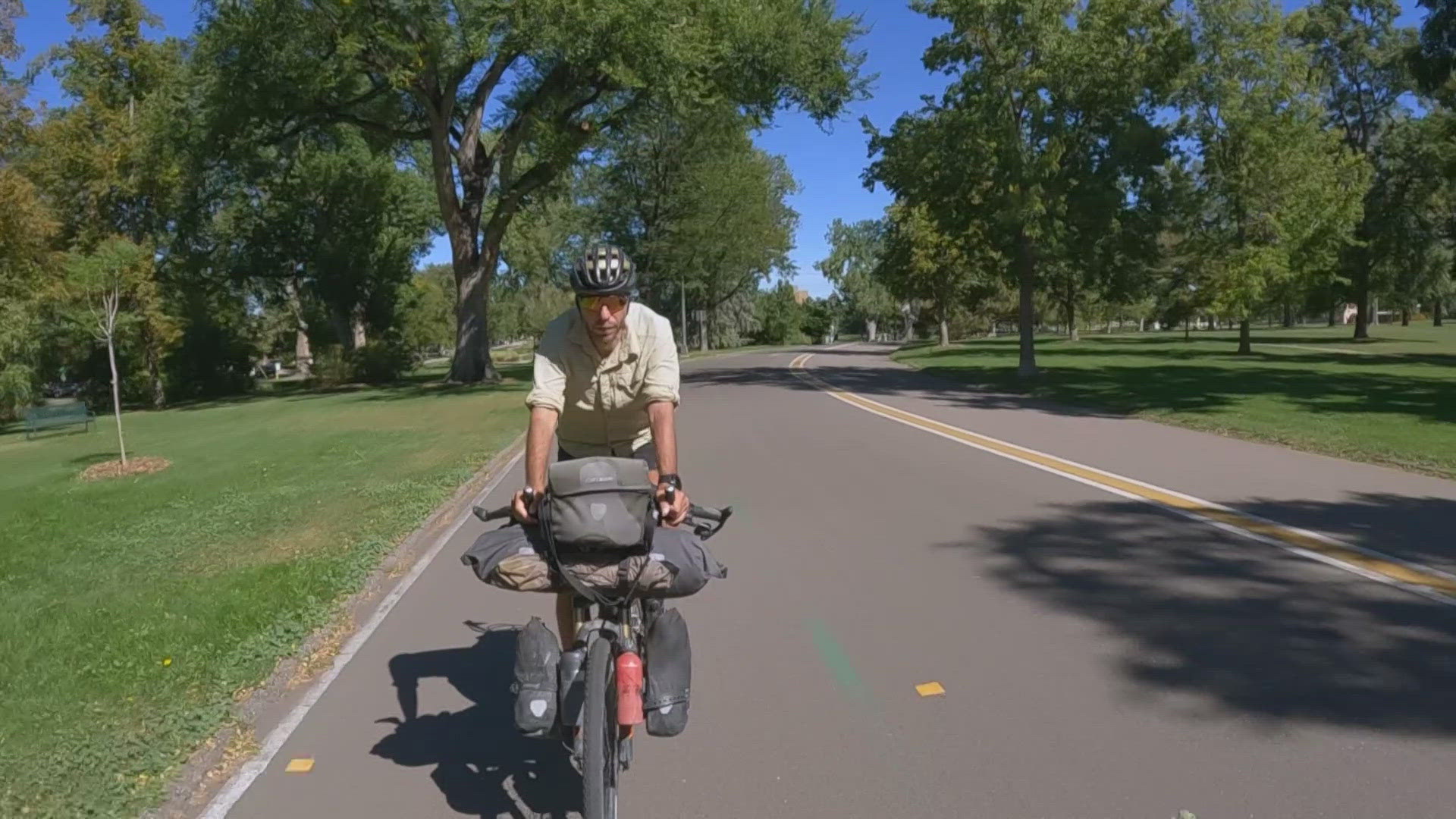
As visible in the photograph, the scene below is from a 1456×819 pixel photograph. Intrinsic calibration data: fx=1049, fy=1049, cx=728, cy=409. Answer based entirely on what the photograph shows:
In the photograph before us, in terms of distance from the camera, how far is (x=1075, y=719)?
449cm

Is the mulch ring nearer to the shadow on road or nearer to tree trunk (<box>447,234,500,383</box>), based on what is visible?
the shadow on road

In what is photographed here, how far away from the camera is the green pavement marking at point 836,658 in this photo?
5.02 metres

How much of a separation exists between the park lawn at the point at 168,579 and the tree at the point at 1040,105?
13.7 m

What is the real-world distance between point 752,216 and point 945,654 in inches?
2122

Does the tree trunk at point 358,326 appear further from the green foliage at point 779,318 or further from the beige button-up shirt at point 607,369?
the green foliage at point 779,318

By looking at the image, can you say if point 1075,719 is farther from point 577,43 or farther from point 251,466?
point 577,43

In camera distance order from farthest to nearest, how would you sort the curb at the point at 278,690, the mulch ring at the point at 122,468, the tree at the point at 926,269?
the tree at the point at 926,269
the mulch ring at the point at 122,468
the curb at the point at 278,690

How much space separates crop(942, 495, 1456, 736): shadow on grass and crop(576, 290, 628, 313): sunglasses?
9.70 ft

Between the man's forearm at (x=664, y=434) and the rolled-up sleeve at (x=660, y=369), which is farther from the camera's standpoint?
the rolled-up sleeve at (x=660, y=369)

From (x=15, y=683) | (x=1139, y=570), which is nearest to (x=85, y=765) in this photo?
(x=15, y=683)

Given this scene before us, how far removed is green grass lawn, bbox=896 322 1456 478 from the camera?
13703mm

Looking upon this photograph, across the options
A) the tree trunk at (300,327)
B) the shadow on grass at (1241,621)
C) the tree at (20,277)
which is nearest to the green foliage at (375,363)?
the tree trunk at (300,327)

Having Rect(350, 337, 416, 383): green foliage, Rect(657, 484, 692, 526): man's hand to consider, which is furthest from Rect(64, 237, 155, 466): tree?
Rect(350, 337, 416, 383): green foliage

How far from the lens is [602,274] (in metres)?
3.76
